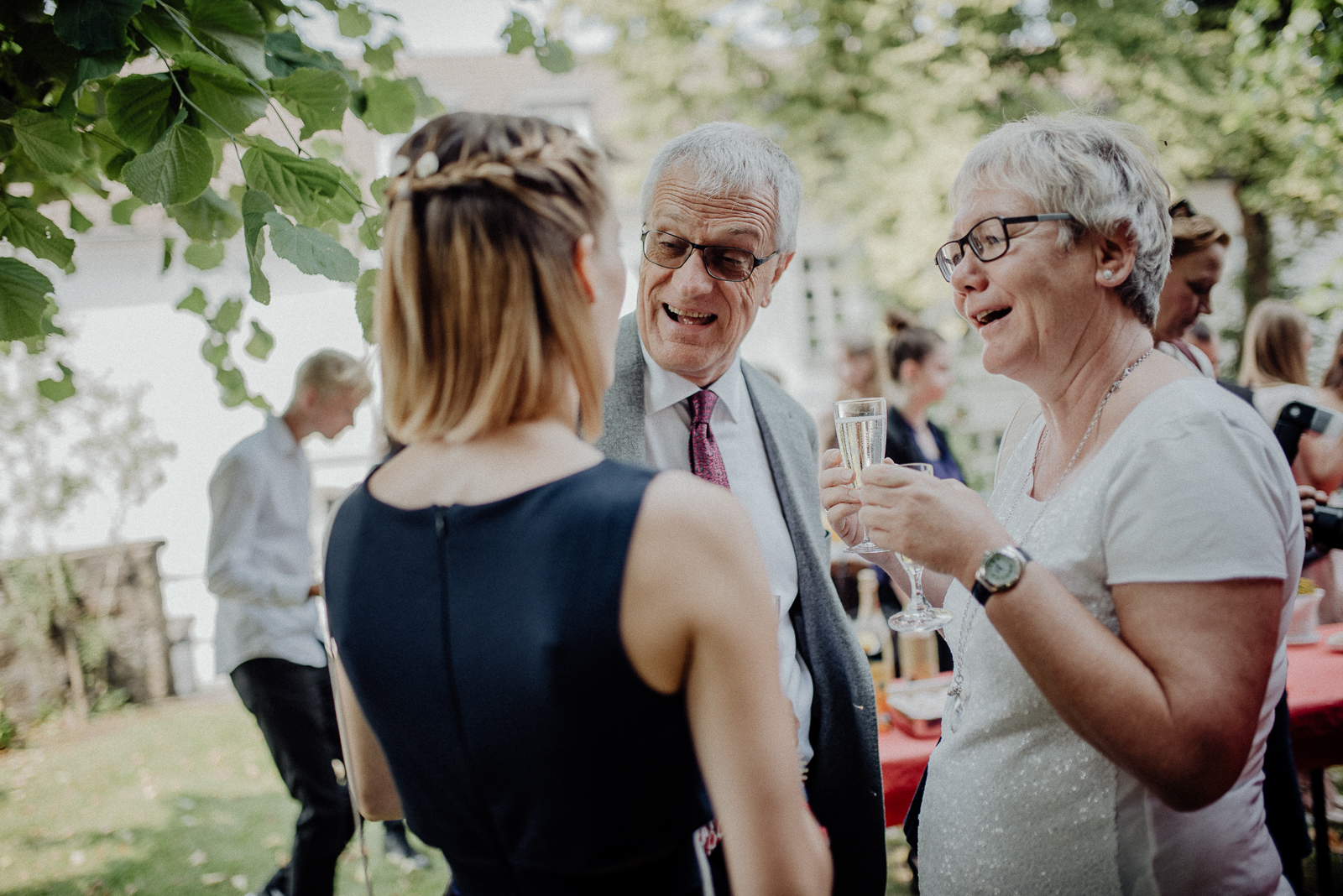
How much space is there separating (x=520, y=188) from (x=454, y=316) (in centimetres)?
16

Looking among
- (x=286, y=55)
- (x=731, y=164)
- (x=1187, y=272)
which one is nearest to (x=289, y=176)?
(x=286, y=55)

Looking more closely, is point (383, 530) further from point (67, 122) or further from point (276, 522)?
point (276, 522)

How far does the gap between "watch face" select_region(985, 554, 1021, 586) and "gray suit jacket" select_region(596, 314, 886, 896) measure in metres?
0.71

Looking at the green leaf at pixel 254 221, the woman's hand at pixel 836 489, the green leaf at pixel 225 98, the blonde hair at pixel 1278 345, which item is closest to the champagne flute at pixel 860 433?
the woman's hand at pixel 836 489

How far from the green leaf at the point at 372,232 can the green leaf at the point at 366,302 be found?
0.05m

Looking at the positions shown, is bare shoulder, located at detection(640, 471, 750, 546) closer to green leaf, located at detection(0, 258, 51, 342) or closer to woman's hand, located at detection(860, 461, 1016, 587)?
woman's hand, located at detection(860, 461, 1016, 587)

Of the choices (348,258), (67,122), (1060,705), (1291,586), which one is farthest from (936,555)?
(67,122)

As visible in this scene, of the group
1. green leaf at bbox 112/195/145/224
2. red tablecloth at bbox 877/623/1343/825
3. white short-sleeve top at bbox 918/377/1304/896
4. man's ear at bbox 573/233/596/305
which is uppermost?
green leaf at bbox 112/195/145/224

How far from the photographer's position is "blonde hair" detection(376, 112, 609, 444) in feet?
3.12

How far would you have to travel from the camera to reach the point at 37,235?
1767 millimetres

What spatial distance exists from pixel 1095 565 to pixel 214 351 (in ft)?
7.36

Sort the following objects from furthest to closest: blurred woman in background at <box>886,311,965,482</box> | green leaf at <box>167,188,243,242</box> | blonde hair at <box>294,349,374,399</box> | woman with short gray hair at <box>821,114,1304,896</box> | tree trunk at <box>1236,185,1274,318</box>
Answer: tree trunk at <box>1236,185,1274,318</box>, blurred woman in background at <box>886,311,965,482</box>, blonde hair at <box>294,349,374,399</box>, green leaf at <box>167,188,243,242</box>, woman with short gray hair at <box>821,114,1304,896</box>

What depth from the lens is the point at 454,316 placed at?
96 centimetres

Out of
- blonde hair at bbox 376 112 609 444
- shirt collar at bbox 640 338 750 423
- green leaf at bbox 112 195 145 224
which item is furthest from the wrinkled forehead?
green leaf at bbox 112 195 145 224
